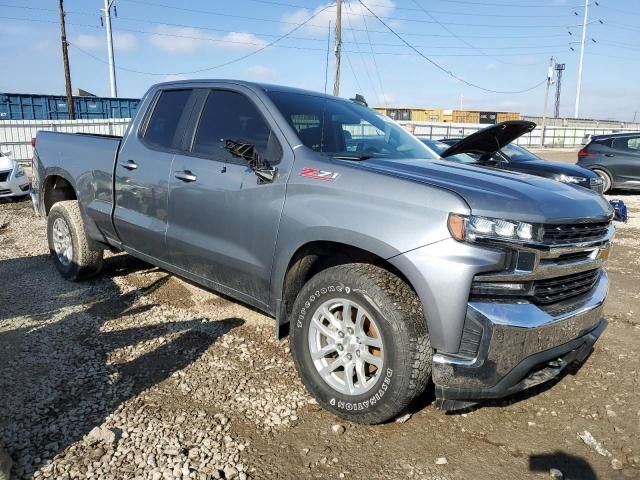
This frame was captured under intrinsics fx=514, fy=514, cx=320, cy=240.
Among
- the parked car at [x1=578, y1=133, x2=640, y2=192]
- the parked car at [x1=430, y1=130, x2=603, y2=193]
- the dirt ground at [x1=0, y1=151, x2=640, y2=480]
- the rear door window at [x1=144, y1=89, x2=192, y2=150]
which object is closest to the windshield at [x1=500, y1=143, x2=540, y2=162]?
the parked car at [x1=430, y1=130, x2=603, y2=193]

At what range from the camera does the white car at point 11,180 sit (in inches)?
404

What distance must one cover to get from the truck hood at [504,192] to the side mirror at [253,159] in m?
0.58

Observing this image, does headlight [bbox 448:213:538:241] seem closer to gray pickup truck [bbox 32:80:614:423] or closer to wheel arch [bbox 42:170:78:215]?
gray pickup truck [bbox 32:80:614:423]

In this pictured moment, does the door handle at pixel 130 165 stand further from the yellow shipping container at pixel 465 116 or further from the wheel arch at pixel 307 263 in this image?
the yellow shipping container at pixel 465 116

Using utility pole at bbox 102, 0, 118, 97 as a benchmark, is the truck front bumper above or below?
below

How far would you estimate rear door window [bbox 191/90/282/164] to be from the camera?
11.1 ft

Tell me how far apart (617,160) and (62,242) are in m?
13.2

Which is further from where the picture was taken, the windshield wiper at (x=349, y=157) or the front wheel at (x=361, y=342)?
the windshield wiper at (x=349, y=157)

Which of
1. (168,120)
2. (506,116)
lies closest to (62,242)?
(168,120)

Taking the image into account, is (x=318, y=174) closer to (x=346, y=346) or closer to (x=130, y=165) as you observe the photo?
(x=346, y=346)

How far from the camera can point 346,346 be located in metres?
2.87

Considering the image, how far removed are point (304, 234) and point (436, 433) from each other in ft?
4.38

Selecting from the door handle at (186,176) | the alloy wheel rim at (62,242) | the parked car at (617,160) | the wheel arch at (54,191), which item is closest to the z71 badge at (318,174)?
the door handle at (186,176)

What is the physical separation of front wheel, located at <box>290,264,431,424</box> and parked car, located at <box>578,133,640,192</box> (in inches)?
494
